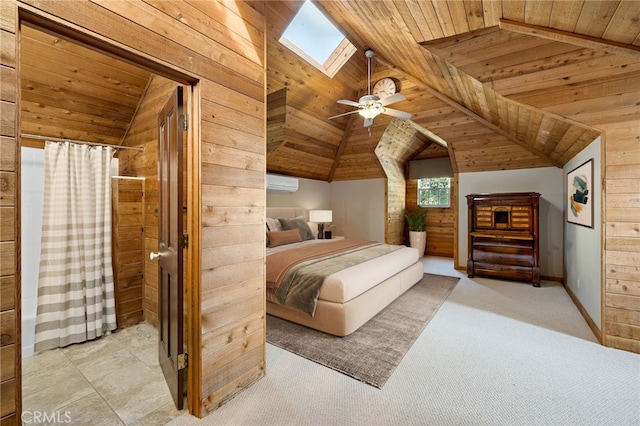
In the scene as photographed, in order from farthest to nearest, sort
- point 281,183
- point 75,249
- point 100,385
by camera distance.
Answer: point 281,183 → point 75,249 → point 100,385

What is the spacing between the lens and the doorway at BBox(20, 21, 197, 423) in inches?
86.7

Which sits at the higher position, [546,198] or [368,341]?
[546,198]

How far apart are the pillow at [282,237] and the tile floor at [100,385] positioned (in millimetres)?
2127

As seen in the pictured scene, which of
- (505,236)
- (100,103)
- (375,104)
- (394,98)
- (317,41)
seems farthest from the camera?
(505,236)

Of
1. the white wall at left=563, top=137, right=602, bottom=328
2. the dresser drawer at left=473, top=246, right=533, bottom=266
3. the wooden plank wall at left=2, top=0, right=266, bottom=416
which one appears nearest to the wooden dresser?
the dresser drawer at left=473, top=246, right=533, bottom=266

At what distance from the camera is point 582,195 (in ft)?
10.6

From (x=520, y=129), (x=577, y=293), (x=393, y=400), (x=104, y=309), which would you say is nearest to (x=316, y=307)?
(x=393, y=400)

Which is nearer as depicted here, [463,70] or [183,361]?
[183,361]

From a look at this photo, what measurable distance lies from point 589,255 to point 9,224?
4.65 m

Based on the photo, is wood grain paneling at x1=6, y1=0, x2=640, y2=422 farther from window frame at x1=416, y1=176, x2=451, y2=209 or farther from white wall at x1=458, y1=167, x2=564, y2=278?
window frame at x1=416, y1=176, x2=451, y2=209

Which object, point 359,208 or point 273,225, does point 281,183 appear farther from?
point 359,208

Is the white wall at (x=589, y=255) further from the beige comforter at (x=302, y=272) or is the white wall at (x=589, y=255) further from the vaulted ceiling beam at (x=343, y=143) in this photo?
the vaulted ceiling beam at (x=343, y=143)

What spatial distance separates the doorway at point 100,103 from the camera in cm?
220

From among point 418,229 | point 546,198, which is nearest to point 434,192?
point 418,229
